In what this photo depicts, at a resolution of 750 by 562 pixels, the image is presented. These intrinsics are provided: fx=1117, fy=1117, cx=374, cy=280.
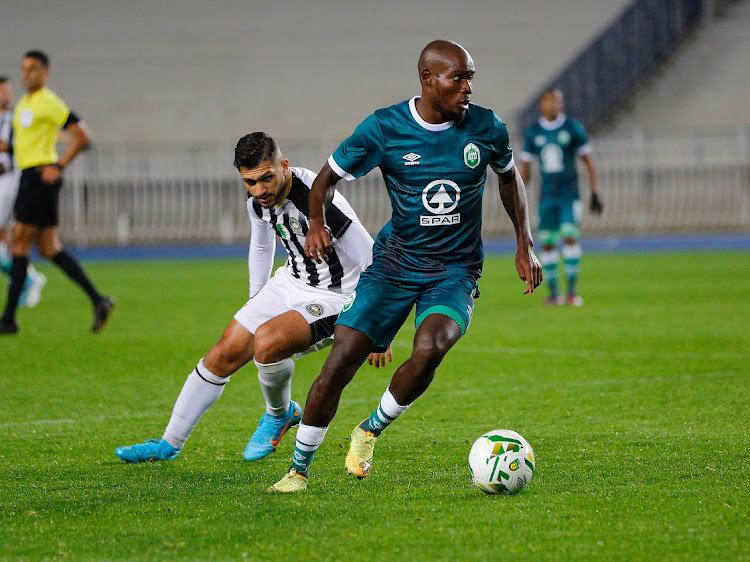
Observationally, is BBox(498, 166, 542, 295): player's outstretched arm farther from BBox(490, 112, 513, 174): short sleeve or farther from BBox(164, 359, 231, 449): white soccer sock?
BBox(164, 359, 231, 449): white soccer sock

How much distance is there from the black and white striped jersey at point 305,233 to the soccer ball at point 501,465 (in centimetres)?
131

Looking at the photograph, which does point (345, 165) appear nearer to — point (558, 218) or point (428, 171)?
point (428, 171)

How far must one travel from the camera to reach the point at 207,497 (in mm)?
4672

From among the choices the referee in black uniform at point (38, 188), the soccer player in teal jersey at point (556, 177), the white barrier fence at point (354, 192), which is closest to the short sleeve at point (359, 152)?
the referee in black uniform at point (38, 188)

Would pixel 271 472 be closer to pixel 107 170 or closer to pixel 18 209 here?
pixel 18 209

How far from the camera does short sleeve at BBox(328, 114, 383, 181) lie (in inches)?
197

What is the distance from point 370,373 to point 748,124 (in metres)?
22.2

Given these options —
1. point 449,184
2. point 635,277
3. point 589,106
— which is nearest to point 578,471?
point 449,184

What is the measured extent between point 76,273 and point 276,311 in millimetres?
5809

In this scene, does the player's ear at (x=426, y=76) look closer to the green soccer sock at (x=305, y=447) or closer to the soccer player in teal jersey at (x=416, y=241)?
the soccer player in teal jersey at (x=416, y=241)

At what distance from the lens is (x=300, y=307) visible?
552 centimetres

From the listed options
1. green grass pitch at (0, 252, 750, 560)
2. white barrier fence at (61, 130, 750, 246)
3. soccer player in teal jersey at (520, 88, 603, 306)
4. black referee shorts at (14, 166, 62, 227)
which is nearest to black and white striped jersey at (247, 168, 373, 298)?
green grass pitch at (0, 252, 750, 560)

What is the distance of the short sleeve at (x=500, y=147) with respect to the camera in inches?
201

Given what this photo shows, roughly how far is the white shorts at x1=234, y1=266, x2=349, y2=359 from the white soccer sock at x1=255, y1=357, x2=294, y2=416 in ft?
0.37
